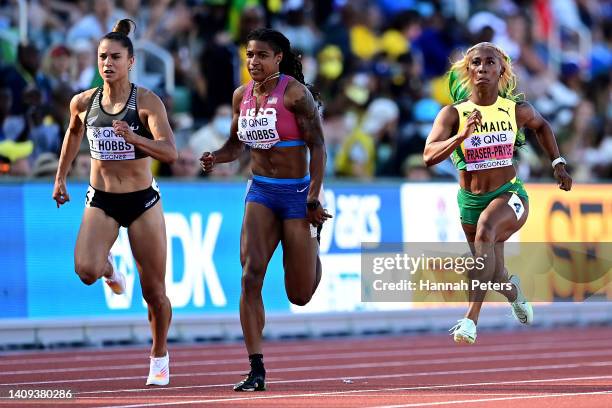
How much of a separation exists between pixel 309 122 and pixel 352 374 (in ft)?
8.95

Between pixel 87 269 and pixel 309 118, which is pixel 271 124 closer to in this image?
pixel 309 118

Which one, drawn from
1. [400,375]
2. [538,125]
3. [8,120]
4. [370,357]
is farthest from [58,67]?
[538,125]

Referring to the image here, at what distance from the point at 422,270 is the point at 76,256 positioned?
6.84 meters

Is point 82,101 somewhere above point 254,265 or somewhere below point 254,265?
above

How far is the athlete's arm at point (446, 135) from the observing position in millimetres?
10078

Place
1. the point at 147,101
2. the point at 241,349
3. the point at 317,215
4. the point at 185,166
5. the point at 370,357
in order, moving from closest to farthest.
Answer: the point at 317,215
the point at 147,101
the point at 370,357
the point at 241,349
the point at 185,166

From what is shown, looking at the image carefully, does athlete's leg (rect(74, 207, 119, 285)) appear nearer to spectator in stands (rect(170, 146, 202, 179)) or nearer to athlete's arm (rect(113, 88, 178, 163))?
athlete's arm (rect(113, 88, 178, 163))

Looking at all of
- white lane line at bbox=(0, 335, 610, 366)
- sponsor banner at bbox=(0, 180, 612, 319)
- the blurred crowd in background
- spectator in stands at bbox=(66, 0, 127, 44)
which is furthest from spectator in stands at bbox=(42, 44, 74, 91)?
white lane line at bbox=(0, 335, 610, 366)

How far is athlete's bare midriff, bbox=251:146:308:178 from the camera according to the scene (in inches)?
395

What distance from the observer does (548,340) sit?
52.6 ft

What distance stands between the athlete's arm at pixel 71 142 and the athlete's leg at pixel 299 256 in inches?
64.6

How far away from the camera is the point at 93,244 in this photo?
1001 cm

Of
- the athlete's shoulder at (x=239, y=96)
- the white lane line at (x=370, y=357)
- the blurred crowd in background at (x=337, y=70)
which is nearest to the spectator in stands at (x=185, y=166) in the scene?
the blurred crowd in background at (x=337, y=70)

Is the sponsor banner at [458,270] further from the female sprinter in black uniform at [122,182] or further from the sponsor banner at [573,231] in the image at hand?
the female sprinter in black uniform at [122,182]
